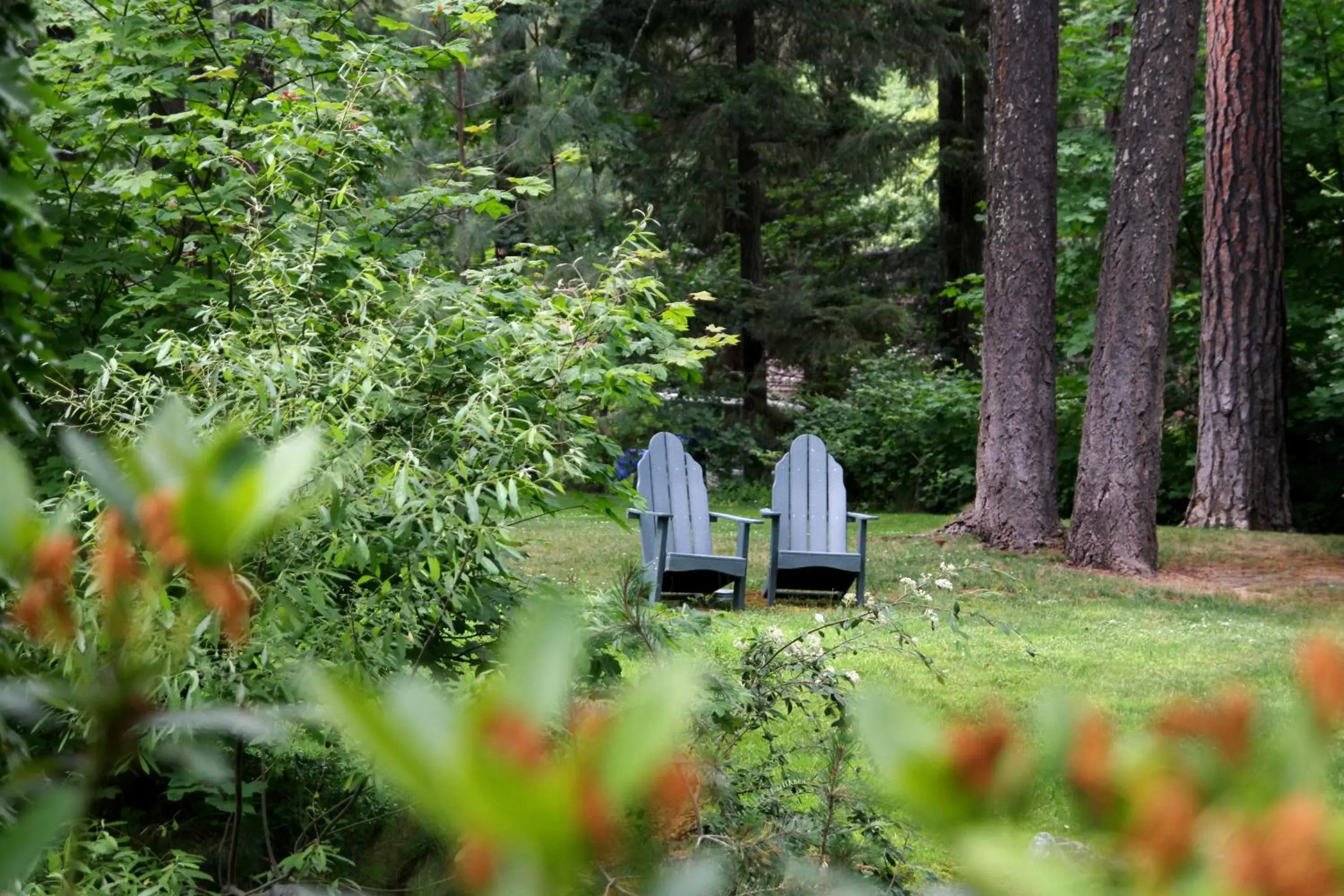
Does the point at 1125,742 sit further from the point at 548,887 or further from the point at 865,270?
the point at 865,270

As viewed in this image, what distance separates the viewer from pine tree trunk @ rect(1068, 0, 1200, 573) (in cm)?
961

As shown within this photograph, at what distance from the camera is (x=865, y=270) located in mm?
22578

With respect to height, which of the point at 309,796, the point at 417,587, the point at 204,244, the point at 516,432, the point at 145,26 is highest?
the point at 145,26

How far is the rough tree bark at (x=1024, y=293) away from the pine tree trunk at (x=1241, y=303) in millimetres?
2201

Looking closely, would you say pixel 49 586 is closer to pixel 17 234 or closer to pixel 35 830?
pixel 35 830

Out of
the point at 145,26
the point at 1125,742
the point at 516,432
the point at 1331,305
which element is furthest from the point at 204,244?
the point at 1331,305

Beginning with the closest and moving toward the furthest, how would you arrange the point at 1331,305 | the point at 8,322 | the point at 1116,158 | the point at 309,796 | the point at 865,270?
the point at 8,322 → the point at 309,796 → the point at 1116,158 → the point at 1331,305 → the point at 865,270

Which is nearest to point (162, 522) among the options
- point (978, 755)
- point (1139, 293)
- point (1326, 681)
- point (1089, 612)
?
point (978, 755)

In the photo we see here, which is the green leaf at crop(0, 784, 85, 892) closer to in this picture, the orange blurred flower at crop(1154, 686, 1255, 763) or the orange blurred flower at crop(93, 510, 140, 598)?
the orange blurred flower at crop(93, 510, 140, 598)

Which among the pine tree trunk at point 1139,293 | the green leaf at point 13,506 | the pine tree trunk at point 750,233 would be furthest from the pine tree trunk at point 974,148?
the green leaf at point 13,506

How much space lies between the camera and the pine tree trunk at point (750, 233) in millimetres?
18531

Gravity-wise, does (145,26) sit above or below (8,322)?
above

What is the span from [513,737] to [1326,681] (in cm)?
25

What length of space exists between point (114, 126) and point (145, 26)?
0.42m
